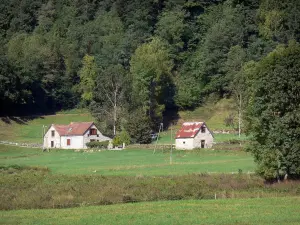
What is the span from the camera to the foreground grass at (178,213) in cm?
2888

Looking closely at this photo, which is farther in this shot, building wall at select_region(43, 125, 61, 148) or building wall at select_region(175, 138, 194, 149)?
building wall at select_region(43, 125, 61, 148)

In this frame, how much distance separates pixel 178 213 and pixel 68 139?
54029 millimetres

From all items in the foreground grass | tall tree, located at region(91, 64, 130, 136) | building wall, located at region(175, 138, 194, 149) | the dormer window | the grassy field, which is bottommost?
the foreground grass

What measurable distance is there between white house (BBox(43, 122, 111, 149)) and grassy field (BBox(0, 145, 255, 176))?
20.0 feet

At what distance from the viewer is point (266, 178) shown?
43906mm

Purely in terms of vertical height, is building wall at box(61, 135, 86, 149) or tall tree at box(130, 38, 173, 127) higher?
tall tree at box(130, 38, 173, 127)

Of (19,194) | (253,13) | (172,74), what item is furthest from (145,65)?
(19,194)

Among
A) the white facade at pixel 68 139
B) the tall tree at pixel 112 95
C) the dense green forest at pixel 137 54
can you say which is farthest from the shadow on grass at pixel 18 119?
the white facade at pixel 68 139

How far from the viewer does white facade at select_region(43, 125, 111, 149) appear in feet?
272

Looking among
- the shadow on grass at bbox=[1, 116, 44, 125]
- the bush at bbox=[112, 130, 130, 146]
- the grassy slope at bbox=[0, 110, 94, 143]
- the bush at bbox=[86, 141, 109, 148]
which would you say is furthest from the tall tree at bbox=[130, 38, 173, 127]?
the bush at bbox=[112, 130, 130, 146]

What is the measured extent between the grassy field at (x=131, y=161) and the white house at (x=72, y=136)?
6.10 meters

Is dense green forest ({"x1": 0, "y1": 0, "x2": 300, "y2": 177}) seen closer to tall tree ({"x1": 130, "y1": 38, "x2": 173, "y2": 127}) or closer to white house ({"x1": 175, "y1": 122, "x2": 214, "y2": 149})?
tall tree ({"x1": 130, "y1": 38, "x2": 173, "y2": 127})

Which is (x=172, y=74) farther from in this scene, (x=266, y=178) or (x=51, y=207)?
(x=51, y=207)

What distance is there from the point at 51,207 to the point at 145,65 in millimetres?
62631
